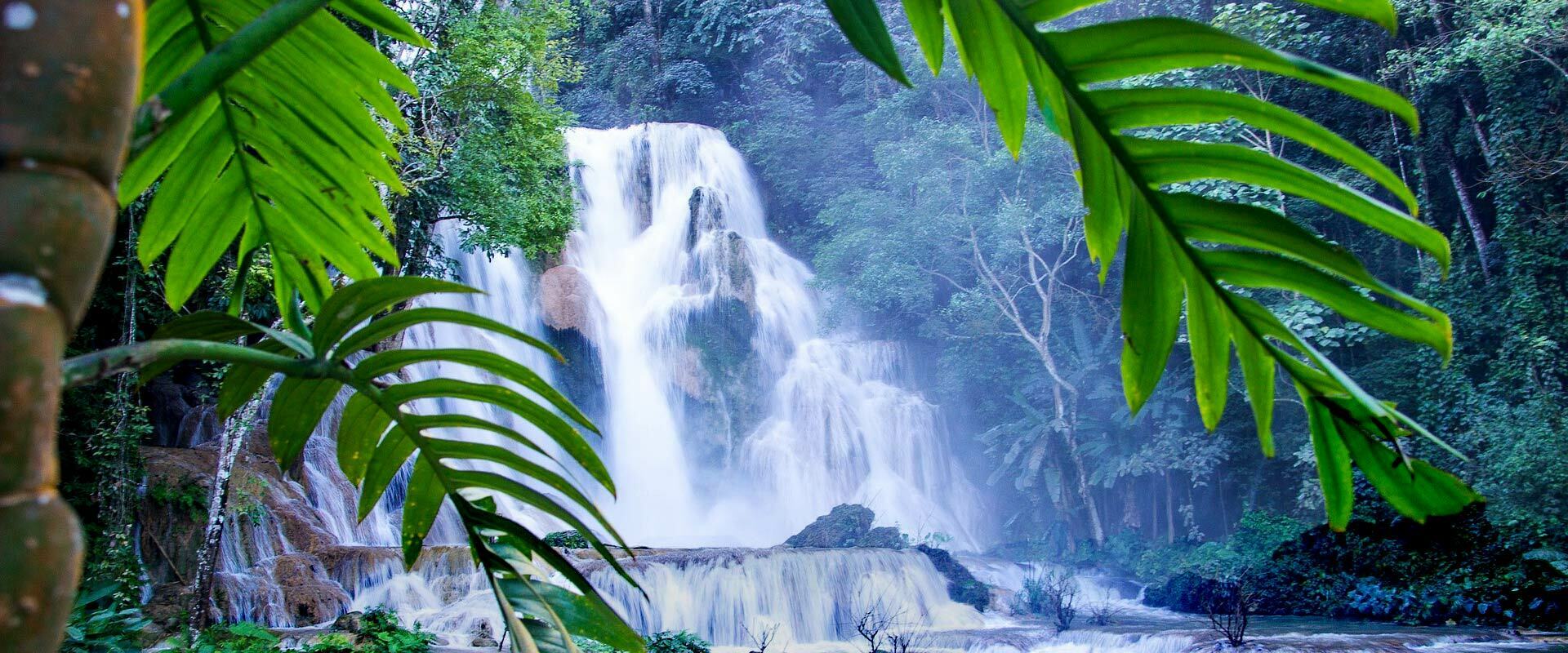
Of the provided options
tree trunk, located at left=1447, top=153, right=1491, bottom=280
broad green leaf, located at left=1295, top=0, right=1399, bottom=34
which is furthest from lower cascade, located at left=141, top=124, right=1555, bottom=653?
broad green leaf, located at left=1295, top=0, right=1399, bottom=34

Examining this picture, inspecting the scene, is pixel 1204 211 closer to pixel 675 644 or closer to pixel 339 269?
pixel 339 269

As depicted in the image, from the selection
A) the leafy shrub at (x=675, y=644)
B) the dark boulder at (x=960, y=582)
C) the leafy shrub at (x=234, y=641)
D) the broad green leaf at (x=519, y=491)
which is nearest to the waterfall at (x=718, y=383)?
the dark boulder at (x=960, y=582)

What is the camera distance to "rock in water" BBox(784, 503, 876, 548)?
10.1 meters

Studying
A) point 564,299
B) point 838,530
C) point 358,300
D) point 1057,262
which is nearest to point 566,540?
point 838,530

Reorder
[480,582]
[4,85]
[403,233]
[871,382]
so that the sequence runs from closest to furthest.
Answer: [4,85], [480,582], [403,233], [871,382]

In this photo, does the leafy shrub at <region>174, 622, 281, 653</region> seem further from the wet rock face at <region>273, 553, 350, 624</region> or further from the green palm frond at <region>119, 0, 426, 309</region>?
the green palm frond at <region>119, 0, 426, 309</region>

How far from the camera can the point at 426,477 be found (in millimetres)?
787

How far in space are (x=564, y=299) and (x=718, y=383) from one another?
2588 mm

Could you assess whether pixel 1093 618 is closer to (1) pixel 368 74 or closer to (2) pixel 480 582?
(2) pixel 480 582

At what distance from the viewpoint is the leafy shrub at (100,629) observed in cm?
294

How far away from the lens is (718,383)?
12.8 metres

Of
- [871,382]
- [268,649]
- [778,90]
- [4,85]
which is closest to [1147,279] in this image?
[4,85]

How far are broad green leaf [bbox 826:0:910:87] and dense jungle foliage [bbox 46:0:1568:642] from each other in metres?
5.73

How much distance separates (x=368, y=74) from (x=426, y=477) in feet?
1.15
